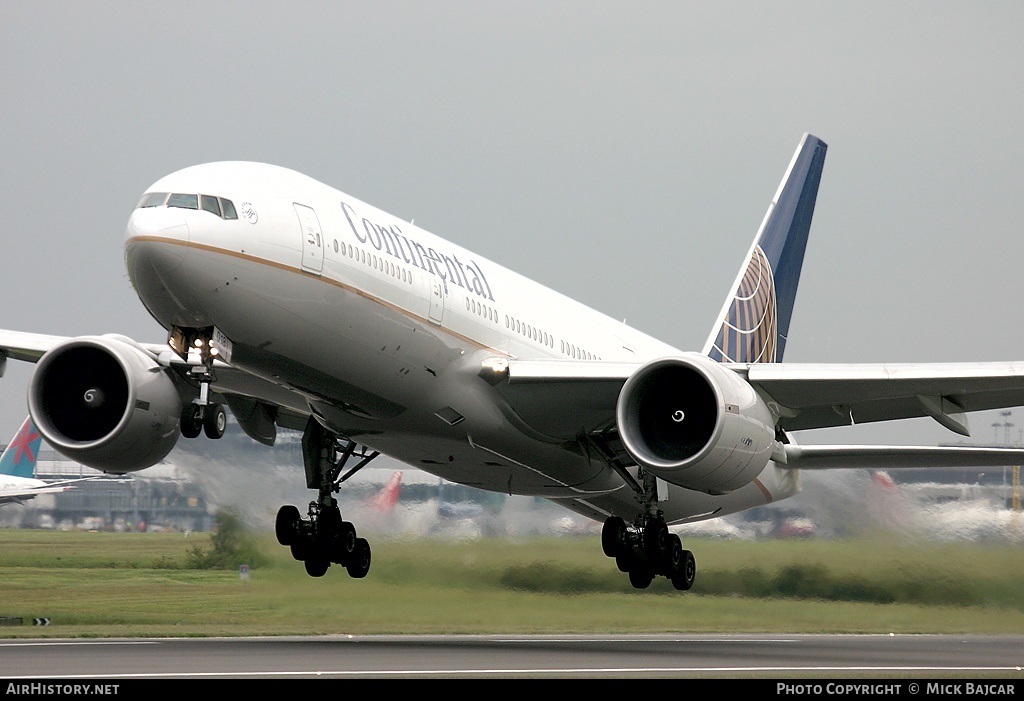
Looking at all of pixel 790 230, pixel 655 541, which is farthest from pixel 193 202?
pixel 790 230

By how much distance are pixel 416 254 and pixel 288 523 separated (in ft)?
19.5

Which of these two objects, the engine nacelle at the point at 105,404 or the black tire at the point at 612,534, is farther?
the black tire at the point at 612,534

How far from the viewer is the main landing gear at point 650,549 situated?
23.1 metres

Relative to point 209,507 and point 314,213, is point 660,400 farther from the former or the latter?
point 209,507

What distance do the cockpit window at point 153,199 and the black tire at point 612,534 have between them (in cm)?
1093

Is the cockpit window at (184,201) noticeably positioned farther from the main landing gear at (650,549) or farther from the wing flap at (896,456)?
the wing flap at (896,456)

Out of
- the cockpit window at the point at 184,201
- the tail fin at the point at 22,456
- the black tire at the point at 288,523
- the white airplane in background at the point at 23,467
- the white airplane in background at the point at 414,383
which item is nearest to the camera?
the cockpit window at the point at 184,201

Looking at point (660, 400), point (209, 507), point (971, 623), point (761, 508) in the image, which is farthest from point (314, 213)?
point (971, 623)

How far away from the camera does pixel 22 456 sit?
128 ft

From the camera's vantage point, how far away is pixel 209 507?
1043 inches

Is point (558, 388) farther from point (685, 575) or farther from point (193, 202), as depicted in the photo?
point (193, 202)

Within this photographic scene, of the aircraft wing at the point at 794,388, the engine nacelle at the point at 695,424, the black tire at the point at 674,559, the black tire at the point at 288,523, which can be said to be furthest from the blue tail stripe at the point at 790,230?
the black tire at the point at 288,523

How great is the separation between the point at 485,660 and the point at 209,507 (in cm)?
702

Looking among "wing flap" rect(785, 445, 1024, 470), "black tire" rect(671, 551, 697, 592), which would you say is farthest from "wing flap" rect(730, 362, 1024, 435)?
"black tire" rect(671, 551, 697, 592)
